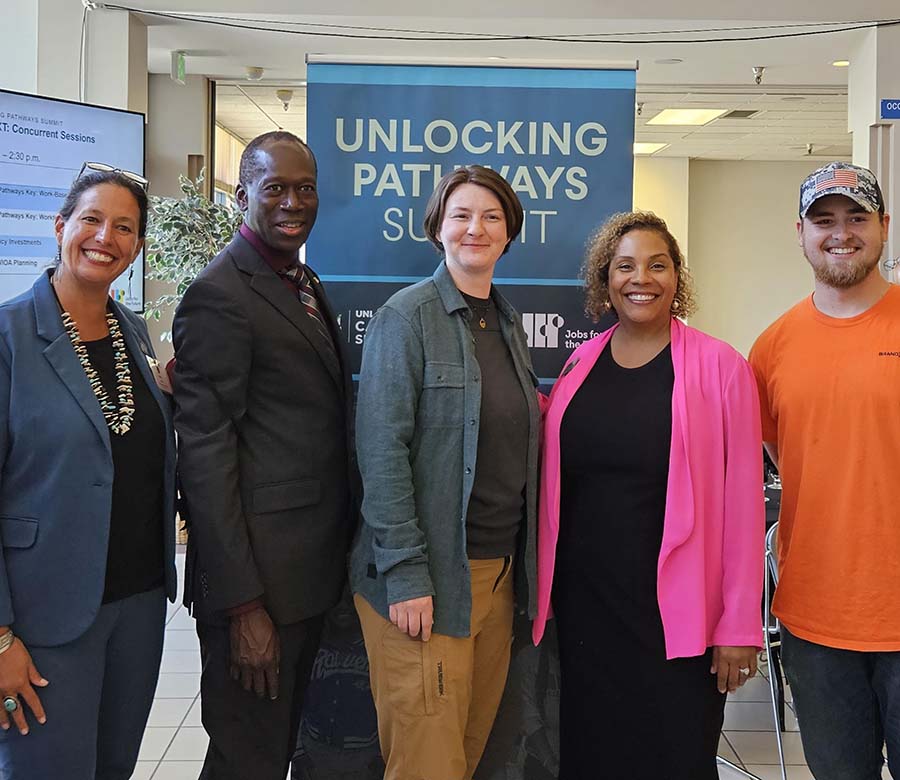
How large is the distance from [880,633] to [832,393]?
20.3 inches

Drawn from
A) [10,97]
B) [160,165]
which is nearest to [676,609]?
[10,97]

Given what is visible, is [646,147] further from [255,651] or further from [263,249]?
[255,651]

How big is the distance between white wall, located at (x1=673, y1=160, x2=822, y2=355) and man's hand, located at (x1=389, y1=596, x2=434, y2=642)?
36.8 feet

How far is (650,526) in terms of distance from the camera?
6.73 ft

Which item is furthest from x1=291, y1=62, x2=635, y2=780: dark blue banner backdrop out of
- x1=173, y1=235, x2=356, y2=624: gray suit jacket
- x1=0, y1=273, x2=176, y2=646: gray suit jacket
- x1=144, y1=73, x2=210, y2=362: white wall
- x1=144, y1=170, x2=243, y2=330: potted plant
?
x1=144, y1=73, x2=210, y2=362: white wall

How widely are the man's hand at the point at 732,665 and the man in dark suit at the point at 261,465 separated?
871 millimetres

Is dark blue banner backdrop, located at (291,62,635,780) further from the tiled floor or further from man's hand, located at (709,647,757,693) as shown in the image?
the tiled floor

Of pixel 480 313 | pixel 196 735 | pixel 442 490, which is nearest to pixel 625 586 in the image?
pixel 442 490

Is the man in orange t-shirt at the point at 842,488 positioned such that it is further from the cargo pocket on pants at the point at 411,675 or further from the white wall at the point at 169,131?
the white wall at the point at 169,131

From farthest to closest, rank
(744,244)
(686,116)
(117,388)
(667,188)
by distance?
(744,244) < (667,188) < (686,116) < (117,388)

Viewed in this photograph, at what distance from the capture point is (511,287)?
2.91m

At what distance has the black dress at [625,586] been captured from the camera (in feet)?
6.76

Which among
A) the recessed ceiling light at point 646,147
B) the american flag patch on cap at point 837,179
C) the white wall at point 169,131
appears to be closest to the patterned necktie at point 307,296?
the american flag patch on cap at point 837,179

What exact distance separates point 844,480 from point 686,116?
8.14m
